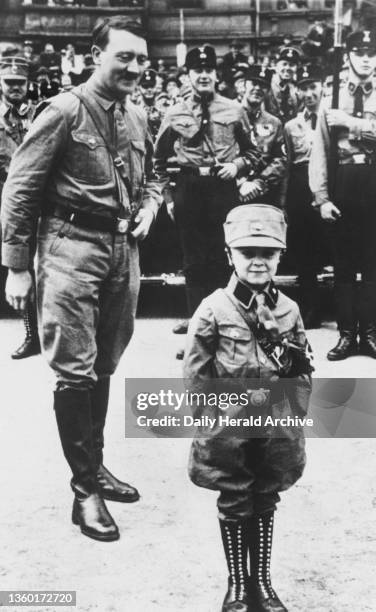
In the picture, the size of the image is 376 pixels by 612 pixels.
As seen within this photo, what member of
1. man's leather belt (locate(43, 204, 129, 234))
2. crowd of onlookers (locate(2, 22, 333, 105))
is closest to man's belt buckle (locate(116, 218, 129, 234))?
man's leather belt (locate(43, 204, 129, 234))

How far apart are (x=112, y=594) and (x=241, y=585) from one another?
1.00 ft

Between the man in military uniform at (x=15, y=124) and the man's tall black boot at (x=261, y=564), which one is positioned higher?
the man in military uniform at (x=15, y=124)

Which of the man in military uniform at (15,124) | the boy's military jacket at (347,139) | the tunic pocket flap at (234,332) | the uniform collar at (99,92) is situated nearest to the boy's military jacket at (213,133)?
the boy's military jacket at (347,139)

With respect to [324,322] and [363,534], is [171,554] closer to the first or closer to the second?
[363,534]

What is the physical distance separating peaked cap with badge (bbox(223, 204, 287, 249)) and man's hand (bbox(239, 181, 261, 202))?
2447 millimetres

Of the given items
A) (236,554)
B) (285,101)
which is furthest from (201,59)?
(236,554)

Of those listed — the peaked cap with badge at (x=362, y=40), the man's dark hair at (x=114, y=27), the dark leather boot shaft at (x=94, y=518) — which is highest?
the man's dark hair at (x=114, y=27)

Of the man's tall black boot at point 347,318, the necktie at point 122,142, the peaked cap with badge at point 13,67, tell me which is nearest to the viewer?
the necktie at point 122,142

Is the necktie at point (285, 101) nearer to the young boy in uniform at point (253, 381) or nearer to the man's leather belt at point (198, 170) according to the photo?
the man's leather belt at point (198, 170)

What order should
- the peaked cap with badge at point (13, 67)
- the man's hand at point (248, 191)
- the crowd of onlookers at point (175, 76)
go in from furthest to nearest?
1. the crowd of onlookers at point (175, 76)
2. the peaked cap with badge at point (13, 67)
3. the man's hand at point (248, 191)

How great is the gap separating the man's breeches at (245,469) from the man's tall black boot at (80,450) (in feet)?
1.64

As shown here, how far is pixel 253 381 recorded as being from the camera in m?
2.00

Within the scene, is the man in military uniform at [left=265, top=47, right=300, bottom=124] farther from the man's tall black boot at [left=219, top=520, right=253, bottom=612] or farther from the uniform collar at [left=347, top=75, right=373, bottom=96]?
the man's tall black boot at [left=219, top=520, right=253, bottom=612]

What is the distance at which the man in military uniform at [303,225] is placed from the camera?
500 centimetres
